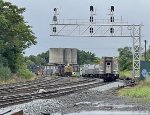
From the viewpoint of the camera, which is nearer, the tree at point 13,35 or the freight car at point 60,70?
the tree at point 13,35

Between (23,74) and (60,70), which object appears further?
(60,70)

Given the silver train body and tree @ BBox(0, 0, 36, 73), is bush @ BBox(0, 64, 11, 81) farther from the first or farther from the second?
the silver train body

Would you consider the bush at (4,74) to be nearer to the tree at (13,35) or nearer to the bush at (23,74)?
the tree at (13,35)

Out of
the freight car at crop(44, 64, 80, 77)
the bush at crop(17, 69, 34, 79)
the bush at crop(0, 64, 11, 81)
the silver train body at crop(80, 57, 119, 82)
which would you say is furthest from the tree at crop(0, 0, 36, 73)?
the freight car at crop(44, 64, 80, 77)

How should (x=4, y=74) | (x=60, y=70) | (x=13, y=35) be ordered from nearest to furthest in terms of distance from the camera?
1. (x=4, y=74)
2. (x=13, y=35)
3. (x=60, y=70)

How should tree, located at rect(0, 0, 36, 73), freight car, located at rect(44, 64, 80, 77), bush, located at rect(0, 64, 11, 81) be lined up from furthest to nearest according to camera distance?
1. freight car, located at rect(44, 64, 80, 77)
2. tree, located at rect(0, 0, 36, 73)
3. bush, located at rect(0, 64, 11, 81)

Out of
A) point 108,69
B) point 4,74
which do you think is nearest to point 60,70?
point 108,69

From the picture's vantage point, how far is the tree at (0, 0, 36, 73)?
63.4 m

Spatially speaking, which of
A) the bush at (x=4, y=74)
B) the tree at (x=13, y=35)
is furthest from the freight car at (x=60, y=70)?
the bush at (x=4, y=74)

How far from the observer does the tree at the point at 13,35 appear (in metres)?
63.4

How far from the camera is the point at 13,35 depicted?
65.8m

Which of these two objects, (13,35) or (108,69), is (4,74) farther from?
(108,69)

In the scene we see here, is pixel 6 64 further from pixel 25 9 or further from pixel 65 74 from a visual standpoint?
pixel 65 74

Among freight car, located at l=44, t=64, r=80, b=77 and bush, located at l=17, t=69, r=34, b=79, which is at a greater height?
freight car, located at l=44, t=64, r=80, b=77
